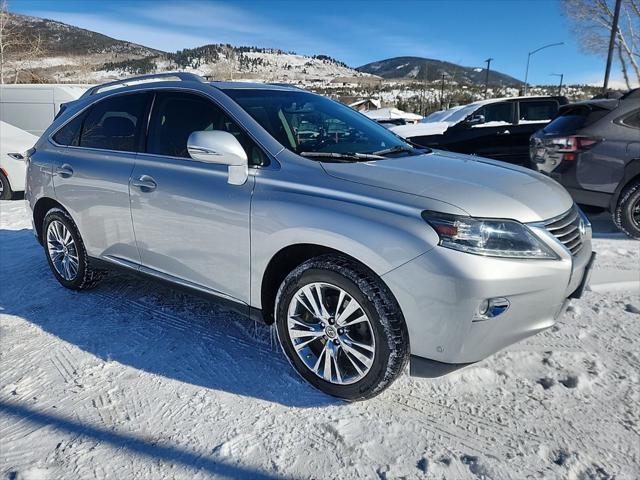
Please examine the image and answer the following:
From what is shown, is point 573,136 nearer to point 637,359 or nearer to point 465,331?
point 637,359

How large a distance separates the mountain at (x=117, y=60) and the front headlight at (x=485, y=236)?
3069mm

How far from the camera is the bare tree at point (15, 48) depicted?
71.7ft

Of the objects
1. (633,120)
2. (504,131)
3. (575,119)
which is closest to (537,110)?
(504,131)

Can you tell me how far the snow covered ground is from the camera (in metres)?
2.09

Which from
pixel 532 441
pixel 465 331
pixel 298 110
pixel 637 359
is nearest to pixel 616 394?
pixel 637 359

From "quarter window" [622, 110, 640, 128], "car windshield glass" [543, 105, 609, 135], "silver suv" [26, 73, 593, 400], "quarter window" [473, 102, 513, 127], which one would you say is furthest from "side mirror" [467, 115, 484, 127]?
"silver suv" [26, 73, 593, 400]

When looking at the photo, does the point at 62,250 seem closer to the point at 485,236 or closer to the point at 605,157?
the point at 485,236

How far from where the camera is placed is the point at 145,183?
3162 millimetres

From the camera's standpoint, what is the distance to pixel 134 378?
2.76 m

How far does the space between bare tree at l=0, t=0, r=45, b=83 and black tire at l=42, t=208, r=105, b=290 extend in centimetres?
2221

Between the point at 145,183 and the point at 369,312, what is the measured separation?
182cm

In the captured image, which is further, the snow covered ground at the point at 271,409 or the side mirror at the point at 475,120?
the side mirror at the point at 475,120

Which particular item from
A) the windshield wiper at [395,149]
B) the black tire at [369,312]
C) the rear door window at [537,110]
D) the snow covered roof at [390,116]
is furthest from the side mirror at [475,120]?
the snow covered roof at [390,116]

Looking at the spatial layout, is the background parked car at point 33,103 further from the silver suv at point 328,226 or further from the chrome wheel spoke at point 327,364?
the chrome wheel spoke at point 327,364
